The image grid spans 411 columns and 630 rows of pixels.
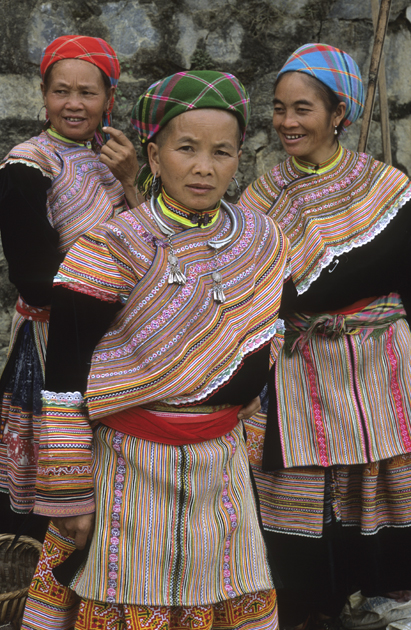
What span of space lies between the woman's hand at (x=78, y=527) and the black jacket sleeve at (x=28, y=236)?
858 millimetres

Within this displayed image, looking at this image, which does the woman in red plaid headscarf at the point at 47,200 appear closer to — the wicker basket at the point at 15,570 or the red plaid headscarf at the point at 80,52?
the red plaid headscarf at the point at 80,52

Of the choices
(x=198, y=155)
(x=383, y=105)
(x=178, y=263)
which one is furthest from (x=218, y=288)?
(x=383, y=105)

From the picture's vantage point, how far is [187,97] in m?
1.69

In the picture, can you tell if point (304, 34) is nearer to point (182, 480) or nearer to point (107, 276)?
point (107, 276)

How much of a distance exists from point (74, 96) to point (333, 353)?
1.37 m

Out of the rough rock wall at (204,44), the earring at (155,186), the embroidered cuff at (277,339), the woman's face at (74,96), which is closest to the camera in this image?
the earring at (155,186)

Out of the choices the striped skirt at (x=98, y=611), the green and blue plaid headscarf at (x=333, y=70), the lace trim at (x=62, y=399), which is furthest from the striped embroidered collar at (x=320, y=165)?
the striped skirt at (x=98, y=611)

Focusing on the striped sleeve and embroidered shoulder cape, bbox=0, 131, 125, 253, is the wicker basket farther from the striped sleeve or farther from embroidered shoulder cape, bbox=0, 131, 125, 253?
the striped sleeve

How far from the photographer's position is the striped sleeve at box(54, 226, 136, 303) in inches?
63.4

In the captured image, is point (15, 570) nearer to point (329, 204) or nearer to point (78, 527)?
point (78, 527)

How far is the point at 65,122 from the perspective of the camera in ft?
8.27

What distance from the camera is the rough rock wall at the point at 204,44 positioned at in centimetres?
A: 320

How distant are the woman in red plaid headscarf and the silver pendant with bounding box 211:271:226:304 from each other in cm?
76

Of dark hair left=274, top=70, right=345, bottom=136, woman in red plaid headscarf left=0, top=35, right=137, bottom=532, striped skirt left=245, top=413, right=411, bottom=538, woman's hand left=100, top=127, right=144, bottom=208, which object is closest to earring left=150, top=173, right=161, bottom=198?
woman in red plaid headscarf left=0, top=35, right=137, bottom=532
